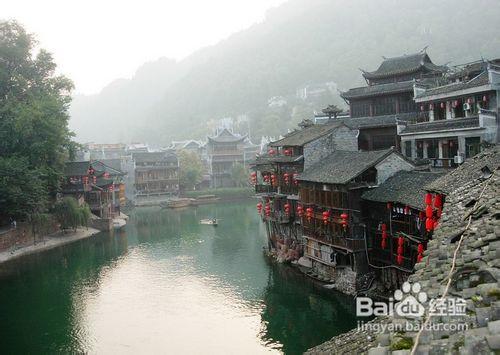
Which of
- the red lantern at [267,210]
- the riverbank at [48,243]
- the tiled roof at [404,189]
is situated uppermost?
the tiled roof at [404,189]

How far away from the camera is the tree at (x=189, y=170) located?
85.5m

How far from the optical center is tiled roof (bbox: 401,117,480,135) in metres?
29.6

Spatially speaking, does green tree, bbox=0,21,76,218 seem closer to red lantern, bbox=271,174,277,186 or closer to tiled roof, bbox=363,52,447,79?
red lantern, bbox=271,174,277,186

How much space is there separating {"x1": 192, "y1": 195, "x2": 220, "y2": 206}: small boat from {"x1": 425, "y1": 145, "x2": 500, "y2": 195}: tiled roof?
6246 centimetres

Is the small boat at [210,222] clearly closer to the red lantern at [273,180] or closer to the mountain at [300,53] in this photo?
the red lantern at [273,180]

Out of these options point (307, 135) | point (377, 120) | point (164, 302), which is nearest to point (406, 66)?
point (377, 120)

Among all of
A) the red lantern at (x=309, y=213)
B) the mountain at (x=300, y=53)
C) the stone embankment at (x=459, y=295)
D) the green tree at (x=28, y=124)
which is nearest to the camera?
the stone embankment at (x=459, y=295)

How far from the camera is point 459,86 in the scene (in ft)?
102

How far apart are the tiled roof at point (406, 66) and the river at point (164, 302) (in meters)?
18.4

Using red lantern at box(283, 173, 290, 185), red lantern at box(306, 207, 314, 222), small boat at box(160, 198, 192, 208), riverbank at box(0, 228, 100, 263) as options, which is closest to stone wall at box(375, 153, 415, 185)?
red lantern at box(306, 207, 314, 222)

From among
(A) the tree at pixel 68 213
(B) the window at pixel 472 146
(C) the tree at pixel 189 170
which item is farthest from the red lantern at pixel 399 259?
(C) the tree at pixel 189 170

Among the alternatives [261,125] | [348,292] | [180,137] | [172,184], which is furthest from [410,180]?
[180,137]

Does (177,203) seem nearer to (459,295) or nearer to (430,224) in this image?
(430,224)

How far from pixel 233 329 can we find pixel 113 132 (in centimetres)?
15967
